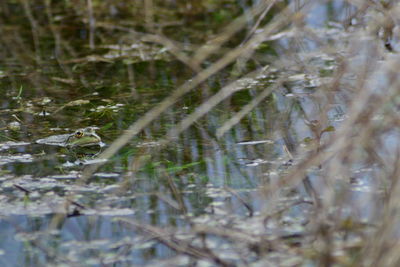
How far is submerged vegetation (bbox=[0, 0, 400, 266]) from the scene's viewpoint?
270 cm

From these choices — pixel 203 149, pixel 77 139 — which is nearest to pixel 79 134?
pixel 77 139

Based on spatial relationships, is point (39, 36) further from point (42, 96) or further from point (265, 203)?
point (265, 203)

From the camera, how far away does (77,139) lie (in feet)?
14.1

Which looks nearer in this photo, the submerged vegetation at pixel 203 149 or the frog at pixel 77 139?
the submerged vegetation at pixel 203 149

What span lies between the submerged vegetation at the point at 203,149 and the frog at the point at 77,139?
2 cm

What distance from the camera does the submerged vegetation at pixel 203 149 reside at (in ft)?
8.85

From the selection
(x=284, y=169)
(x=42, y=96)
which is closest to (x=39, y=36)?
(x=42, y=96)

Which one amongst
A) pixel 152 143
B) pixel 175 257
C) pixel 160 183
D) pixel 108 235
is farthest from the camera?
pixel 152 143

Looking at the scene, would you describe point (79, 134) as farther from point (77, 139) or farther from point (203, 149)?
point (203, 149)

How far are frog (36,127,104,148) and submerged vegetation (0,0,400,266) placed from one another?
19 millimetres

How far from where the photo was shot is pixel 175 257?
9.51ft

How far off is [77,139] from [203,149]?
73 centimetres

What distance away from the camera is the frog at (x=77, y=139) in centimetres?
429

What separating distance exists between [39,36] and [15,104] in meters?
1.87
